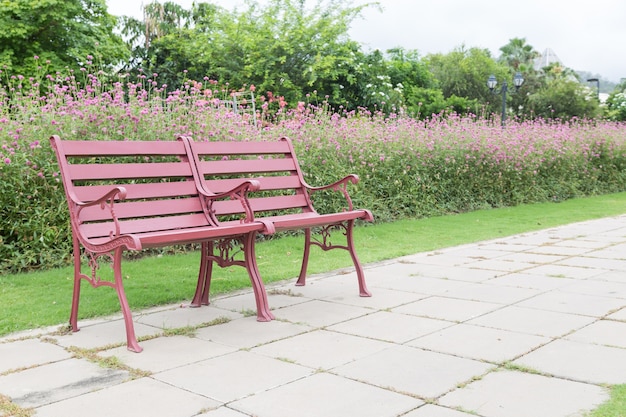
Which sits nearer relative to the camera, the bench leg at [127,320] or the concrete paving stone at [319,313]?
the bench leg at [127,320]

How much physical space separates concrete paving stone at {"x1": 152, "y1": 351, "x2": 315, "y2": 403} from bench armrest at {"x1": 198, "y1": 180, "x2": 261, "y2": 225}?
1034 mm

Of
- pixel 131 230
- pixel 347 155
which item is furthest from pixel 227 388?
pixel 347 155

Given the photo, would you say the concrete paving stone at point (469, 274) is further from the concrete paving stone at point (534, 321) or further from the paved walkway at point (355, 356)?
the concrete paving stone at point (534, 321)

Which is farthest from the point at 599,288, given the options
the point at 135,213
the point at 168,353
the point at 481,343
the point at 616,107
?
the point at 616,107

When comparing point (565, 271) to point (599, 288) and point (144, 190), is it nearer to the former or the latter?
point (599, 288)

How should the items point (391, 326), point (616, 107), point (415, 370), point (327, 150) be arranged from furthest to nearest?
1. point (616, 107)
2. point (327, 150)
3. point (391, 326)
4. point (415, 370)

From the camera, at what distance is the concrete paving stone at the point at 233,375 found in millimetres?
2766

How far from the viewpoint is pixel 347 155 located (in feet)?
29.0

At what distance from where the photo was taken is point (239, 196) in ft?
13.2

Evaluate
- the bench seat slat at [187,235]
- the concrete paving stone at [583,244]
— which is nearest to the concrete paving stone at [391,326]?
the bench seat slat at [187,235]

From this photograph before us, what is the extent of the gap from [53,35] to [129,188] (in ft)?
77.8

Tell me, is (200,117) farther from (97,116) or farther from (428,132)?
(428,132)

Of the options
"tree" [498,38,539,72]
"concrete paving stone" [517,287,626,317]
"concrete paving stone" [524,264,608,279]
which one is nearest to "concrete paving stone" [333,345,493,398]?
"concrete paving stone" [517,287,626,317]

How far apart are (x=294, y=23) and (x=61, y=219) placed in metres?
17.4
